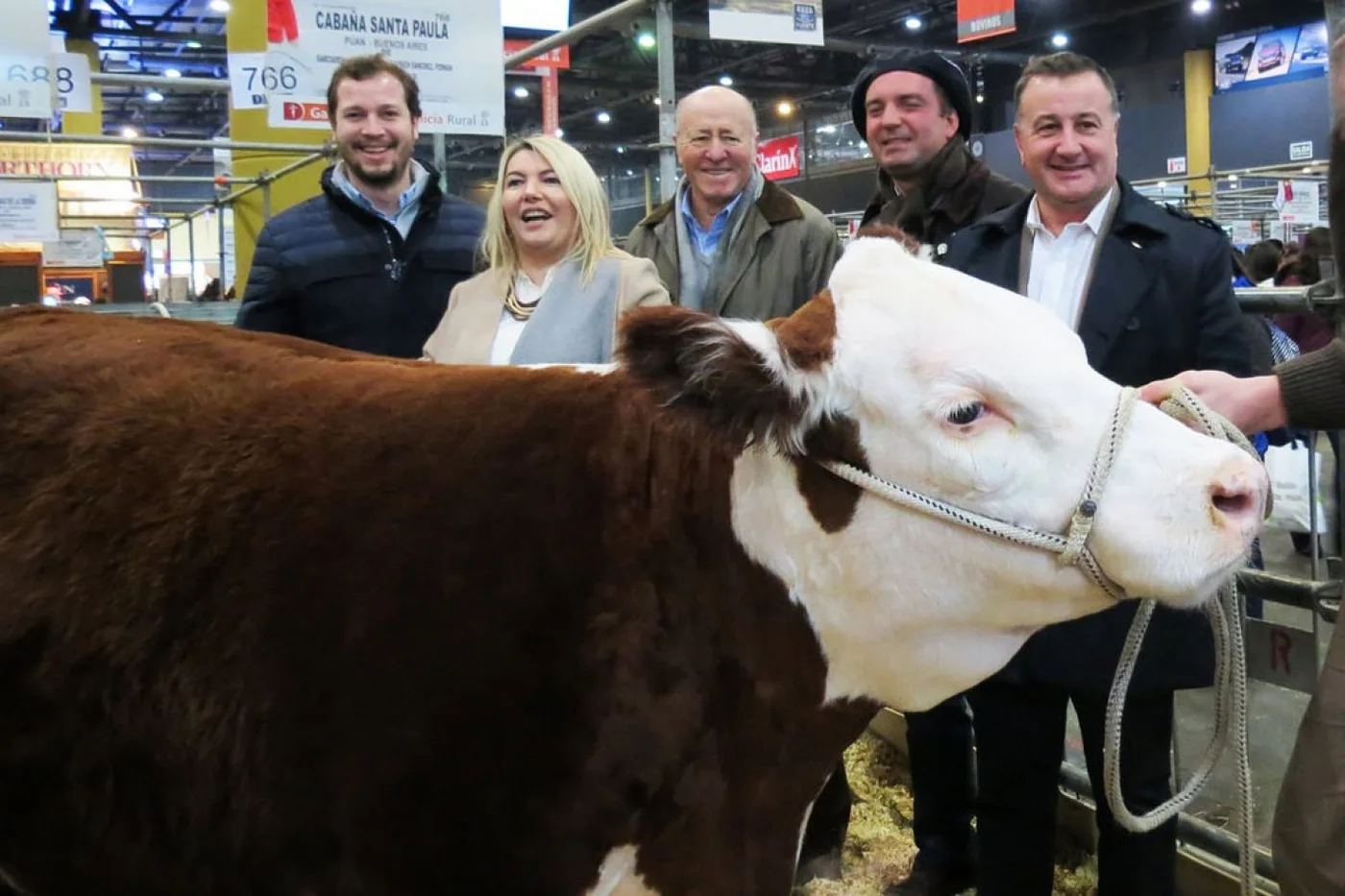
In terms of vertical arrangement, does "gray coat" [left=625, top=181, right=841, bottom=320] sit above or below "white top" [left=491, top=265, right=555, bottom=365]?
above

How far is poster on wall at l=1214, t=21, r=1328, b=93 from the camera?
18.5 meters

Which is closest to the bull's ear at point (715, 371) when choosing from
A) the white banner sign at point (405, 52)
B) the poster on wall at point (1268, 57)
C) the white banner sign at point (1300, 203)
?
the white banner sign at point (405, 52)

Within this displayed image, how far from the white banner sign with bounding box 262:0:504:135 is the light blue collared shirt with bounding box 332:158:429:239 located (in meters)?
1.33

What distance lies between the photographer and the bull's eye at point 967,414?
1.42 meters

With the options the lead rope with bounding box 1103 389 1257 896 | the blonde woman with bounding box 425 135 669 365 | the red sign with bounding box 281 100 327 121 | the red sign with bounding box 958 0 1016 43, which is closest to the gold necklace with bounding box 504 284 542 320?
the blonde woman with bounding box 425 135 669 365

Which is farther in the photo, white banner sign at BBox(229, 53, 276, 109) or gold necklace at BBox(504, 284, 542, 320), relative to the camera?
white banner sign at BBox(229, 53, 276, 109)

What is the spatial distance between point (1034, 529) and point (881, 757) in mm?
2854

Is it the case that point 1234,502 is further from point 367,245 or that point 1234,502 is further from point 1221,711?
point 367,245

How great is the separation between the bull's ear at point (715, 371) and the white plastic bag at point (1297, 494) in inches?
A: 71.6

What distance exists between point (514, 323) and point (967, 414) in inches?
51.4

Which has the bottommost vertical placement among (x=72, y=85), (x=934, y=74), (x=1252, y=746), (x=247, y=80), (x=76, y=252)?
(x=1252, y=746)

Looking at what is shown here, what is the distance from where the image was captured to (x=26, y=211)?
5.83 metres

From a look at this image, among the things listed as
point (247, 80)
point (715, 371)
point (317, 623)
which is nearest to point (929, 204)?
point (715, 371)

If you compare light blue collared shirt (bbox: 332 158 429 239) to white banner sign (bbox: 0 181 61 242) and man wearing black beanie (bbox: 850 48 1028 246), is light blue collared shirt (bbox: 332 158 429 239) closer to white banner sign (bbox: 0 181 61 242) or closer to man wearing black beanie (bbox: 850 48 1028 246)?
man wearing black beanie (bbox: 850 48 1028 246)
